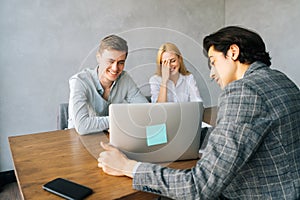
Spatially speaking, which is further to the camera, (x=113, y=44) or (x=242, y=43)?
(x=113, y=44)

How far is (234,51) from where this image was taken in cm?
114

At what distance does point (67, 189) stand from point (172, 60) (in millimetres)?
1681

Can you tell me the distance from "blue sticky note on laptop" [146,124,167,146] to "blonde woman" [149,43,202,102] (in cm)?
106

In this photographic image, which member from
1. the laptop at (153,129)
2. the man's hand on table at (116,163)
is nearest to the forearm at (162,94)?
the laptop at (153,129)

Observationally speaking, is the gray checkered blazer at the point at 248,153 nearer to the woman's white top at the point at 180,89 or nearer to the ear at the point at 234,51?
the ear at the point at 234,51

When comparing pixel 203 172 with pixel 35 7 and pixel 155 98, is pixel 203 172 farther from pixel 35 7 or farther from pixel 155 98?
pixel 35 7

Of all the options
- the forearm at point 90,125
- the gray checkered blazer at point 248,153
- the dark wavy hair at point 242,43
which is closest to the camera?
the gray checkered blazer at point 248,153

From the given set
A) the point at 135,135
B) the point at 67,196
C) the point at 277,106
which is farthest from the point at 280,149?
the point at 67,196

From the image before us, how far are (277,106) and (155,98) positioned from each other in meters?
1.43

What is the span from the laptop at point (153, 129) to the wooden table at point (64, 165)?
9 centimetres

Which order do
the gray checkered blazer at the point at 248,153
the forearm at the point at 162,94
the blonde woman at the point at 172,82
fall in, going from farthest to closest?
1. the blonde woman at the point at 172,82
2. the forearm at the point at 162,94
3. the gray checkered blazer at the point at 248,153

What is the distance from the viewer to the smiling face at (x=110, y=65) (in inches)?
72.7

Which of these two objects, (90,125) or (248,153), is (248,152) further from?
(90,125)

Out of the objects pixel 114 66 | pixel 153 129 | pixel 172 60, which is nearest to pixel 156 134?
pixel 153 129
